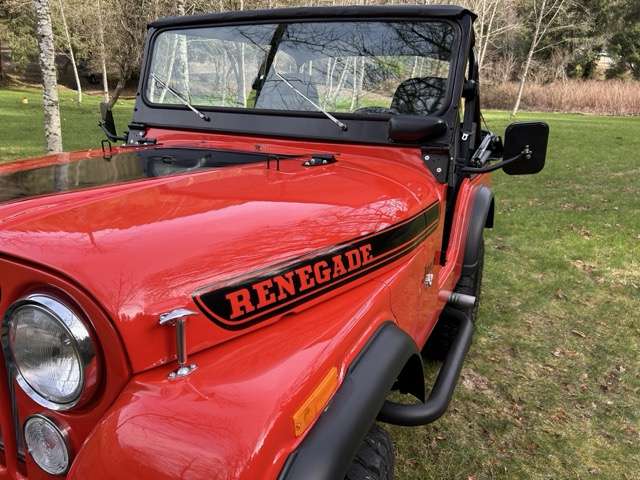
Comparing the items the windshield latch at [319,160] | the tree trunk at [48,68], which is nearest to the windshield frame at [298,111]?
the windshield latch at [319,160]

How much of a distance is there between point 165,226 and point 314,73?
158cm

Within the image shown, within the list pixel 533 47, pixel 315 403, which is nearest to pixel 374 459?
pixel 315 403

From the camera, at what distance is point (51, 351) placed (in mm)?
1260

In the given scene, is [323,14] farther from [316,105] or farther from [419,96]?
[419,96]

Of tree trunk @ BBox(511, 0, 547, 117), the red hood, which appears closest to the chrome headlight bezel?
the red hood

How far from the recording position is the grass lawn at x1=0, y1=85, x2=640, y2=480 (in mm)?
2770

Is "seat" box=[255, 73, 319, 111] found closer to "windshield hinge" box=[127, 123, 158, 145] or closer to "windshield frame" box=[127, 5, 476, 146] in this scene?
"windshield frame" box=[127, 5, 476, 146]

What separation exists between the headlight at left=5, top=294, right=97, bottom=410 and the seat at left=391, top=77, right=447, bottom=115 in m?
1.96

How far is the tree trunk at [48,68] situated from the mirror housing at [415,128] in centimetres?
806

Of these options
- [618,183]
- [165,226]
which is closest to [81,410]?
[165,226]

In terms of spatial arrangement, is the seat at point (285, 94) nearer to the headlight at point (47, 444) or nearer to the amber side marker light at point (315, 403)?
the amber side marker light at point (315, 403)

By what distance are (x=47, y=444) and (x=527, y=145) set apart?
2.25m

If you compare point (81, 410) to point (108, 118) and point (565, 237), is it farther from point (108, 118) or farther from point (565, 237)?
point (565, 237)

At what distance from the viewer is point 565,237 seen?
6754 mm
